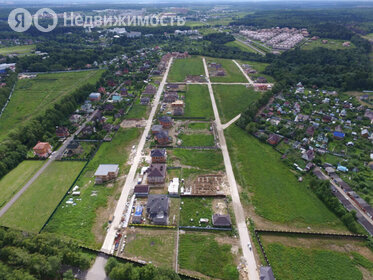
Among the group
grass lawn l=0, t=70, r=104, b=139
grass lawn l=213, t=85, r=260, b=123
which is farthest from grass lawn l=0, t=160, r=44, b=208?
grass lawn l=213, t=85, r=260, b=123

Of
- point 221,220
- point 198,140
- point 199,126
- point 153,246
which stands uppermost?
point 199,126

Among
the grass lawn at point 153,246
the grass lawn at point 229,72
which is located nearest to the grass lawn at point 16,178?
the grass lawn at point 153,246

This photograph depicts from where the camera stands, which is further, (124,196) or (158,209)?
(124,196)

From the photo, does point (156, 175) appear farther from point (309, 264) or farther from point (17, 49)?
point (17, 49)

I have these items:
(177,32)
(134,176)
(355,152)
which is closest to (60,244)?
(134,176)

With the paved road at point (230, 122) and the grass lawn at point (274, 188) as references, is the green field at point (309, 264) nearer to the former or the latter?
the grass lawn at point (274, 188)

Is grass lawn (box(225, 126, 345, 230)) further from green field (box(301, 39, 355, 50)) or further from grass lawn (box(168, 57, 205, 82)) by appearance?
green field (box(301, 39, 355, 50))

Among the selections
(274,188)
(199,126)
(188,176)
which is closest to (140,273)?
(188,176)
